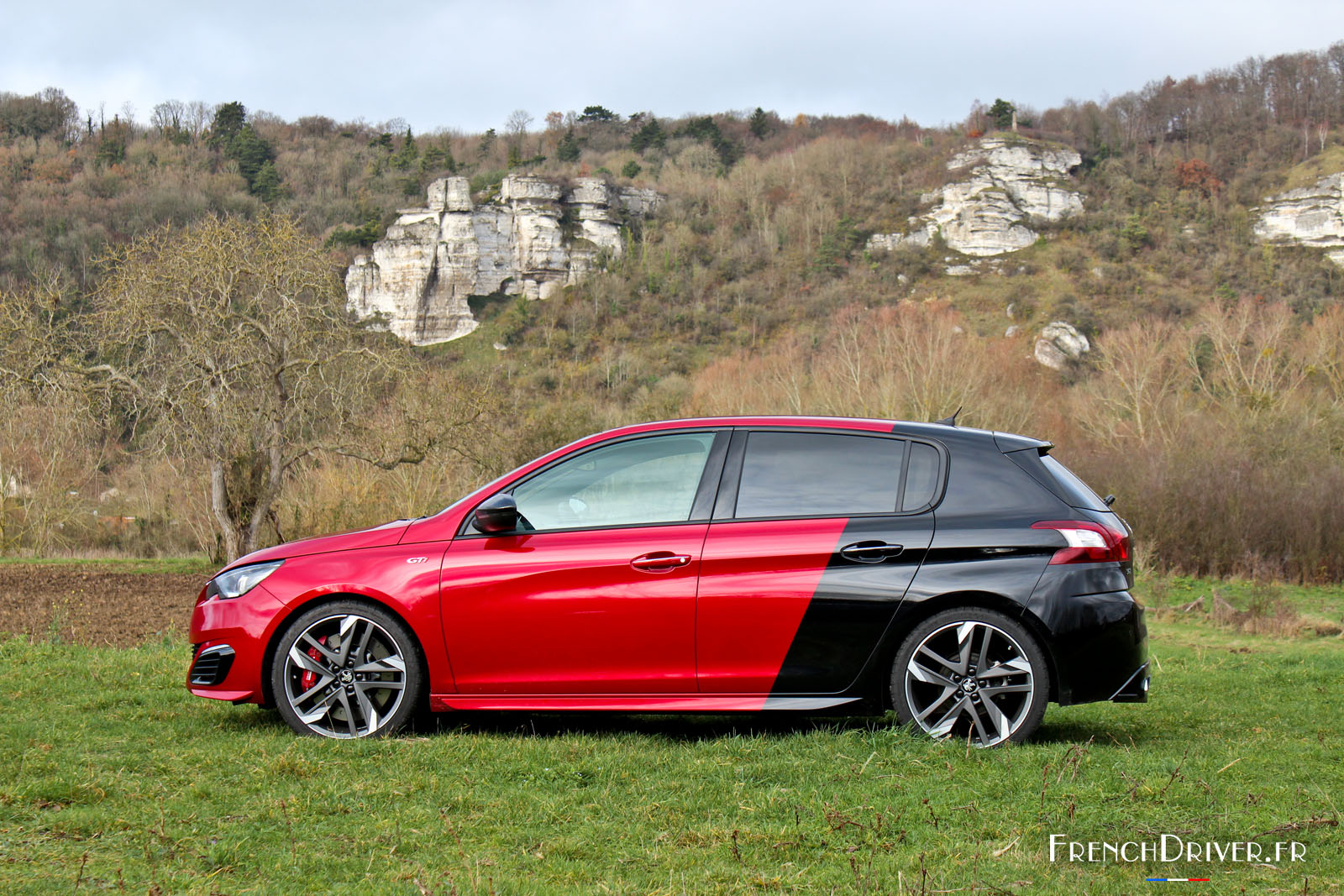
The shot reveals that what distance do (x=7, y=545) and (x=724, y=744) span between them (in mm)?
35369

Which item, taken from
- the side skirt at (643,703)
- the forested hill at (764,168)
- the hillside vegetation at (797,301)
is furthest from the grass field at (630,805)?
the forested hill at (764,168)


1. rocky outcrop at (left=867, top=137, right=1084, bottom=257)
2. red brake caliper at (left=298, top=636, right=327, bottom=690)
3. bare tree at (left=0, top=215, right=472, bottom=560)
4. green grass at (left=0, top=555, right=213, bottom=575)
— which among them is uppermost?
rocky outcrop at (left=867, top=137, right=1084, bottom=257)

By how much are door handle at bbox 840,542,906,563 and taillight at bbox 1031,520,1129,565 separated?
0.69 metres

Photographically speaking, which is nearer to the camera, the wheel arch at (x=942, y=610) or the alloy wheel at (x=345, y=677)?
the wheel arch at (x=942, y=610)

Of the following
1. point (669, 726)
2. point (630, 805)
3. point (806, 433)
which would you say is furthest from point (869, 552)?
point (630, 805)

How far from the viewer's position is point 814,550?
5.36m

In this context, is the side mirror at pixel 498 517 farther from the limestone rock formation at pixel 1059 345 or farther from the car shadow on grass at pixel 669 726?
the limestone rock formation at pixel 1059 345

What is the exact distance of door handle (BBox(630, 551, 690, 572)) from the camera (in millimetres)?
5379

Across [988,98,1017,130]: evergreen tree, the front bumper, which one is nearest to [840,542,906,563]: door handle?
the front bumper

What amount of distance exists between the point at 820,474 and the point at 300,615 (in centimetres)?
281

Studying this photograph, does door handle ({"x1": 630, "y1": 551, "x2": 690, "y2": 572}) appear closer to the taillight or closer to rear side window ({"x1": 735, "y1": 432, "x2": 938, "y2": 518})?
rear side window ({"x1": 735, "y1": 432, "x2": 938, "y2": 518})

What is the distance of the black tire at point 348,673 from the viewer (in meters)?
5.55

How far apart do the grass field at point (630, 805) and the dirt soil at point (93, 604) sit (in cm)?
561

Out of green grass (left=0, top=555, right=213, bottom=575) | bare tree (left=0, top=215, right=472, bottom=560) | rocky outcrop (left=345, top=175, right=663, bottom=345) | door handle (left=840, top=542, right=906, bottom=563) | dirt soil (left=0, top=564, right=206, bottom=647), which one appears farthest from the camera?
rocky outcrop (left=345, top=175, right=663, bottom=345)
